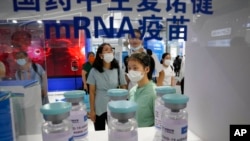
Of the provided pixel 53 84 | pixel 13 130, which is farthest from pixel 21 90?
pixel 53 84

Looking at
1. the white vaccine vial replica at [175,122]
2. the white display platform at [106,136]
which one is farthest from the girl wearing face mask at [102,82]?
the white vaccine vial replica at [175,122]

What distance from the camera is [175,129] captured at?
0.65m

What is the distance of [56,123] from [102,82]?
4.19ft

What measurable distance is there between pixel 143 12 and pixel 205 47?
334mm

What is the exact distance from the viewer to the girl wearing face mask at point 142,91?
3.63 feet

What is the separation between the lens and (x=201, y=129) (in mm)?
957

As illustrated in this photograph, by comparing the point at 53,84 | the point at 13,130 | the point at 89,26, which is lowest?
the point at 53,84

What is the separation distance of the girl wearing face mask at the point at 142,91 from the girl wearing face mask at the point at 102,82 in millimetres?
617

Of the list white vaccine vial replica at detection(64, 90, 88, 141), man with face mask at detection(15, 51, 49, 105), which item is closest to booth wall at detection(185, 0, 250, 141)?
white vaccine vial replica at detection(64, 90, 88, 141)

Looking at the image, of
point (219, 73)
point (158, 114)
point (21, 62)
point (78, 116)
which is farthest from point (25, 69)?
point (219, 73)

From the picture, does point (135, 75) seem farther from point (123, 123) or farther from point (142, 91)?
point (123, 123)

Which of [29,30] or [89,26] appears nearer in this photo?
[89,26]

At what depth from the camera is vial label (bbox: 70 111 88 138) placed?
0.75 meters

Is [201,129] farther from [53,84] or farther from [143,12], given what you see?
[53,84]
